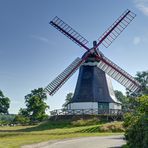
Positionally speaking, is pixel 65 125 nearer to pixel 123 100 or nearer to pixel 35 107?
pixel 35 107

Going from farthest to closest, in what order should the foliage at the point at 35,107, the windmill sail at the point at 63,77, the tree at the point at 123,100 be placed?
the foliage at the point at 35,107 → the tree at the point at 123,100 → the windmill sail at the point at 63,77

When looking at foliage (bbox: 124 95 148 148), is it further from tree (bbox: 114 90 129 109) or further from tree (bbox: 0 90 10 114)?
tree (bbox: 0 90 10 114)

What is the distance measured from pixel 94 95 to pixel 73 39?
31.6ft

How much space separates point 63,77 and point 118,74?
8.69 m

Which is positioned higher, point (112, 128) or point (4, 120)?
point (4, 120)

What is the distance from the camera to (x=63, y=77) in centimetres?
6347

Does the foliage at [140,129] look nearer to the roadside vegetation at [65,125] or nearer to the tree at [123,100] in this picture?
the roadside vegetation at [65,125]

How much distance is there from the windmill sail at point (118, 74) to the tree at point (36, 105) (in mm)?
28960

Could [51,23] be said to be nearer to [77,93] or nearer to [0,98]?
[77,93]

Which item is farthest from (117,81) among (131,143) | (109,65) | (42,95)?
(131,143)

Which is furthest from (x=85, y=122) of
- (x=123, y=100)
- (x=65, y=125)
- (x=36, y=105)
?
(x=123, y=100)

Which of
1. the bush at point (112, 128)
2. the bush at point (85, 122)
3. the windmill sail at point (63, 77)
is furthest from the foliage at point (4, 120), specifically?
the bush at point (112, 128)

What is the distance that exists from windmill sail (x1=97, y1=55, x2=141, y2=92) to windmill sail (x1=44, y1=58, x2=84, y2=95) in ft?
11.9

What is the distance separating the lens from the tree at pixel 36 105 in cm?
8894
